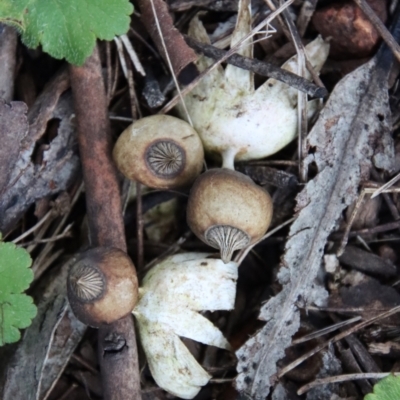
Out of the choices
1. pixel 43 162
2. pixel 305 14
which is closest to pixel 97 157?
pixel 43 162

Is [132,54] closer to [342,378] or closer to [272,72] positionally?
[272,72]

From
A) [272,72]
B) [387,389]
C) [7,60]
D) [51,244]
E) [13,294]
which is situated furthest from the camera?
[51,244]

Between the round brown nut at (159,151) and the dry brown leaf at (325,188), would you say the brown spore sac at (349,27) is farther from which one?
the round brown nut at (159,151)

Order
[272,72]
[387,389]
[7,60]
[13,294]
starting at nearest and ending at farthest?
[387,389], [13,294], [272,72], [7,60]

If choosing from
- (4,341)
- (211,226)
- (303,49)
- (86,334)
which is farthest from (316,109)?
(4,341)

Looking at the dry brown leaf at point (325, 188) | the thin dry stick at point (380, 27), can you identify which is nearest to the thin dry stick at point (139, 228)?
the dry brown leaf at point (325, 188)

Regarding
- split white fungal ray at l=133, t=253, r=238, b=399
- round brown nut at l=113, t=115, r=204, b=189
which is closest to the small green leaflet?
split white fungal ray at l=133, t=253, r=238, b=399
